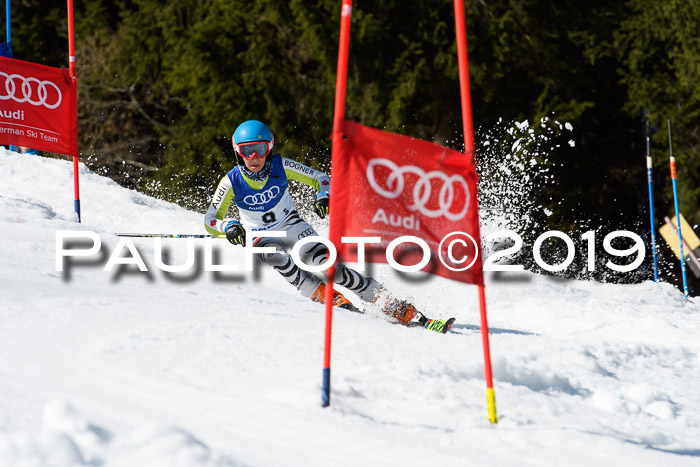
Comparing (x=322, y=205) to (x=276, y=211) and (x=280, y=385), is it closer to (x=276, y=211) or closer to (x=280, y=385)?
(x=276, y=211)

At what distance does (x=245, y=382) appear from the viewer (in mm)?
3807

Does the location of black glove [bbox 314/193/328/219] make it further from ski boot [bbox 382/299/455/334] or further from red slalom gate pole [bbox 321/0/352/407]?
red slalom gate pole [bbox 321/0/352/407]

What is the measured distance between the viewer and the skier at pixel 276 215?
593cm

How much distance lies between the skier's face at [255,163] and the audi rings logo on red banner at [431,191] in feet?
9.12

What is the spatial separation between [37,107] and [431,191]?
6.90 meters

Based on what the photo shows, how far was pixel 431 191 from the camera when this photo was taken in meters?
3.80

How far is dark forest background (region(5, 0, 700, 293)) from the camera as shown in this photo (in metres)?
17.0

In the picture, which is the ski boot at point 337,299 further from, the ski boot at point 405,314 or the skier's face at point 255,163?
the skier's face at point 255,163

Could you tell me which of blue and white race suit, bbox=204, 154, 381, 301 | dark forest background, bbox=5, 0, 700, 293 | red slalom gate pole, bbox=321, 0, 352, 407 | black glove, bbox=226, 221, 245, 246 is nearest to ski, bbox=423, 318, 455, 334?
blue and white race suit, bbox=204, 154, 381, 301

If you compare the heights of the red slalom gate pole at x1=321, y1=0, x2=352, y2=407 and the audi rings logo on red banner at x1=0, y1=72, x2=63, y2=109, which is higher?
the audi rings logo on red banner at x1=0, y1=72, x2=63, y2=109

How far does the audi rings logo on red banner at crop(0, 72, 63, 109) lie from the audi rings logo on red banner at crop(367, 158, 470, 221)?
6.81 meters

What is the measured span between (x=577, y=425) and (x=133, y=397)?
1.97 m

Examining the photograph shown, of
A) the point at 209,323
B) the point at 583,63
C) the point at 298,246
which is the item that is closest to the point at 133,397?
the point at 209,323

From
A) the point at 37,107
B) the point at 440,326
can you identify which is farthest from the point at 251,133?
the point at 37,107
